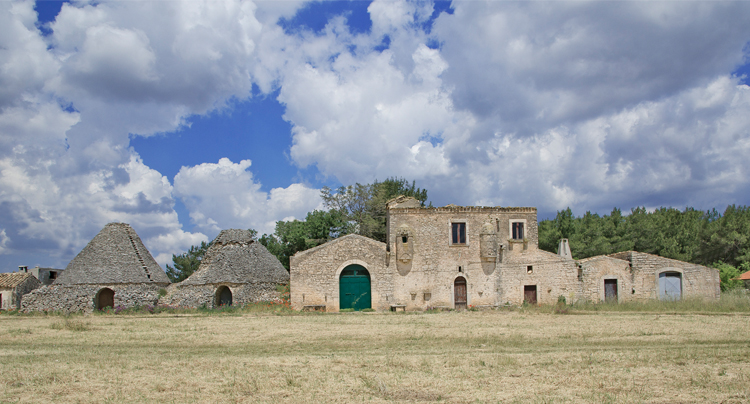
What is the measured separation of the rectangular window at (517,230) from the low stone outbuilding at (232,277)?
13.6m

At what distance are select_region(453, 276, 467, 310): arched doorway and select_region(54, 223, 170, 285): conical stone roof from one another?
670 inches

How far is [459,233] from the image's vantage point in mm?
27641

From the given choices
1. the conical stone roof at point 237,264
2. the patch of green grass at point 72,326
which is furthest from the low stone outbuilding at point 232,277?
the patch of green grass at point 72,326

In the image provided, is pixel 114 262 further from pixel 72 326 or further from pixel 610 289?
pixel 610 289

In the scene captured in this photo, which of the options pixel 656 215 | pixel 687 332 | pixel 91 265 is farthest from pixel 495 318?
pixel 656 215

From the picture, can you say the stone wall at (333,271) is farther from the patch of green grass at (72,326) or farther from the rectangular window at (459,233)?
the patch of green grass at (72,326)

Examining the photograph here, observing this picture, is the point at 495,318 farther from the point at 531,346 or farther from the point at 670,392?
the point at 670,392

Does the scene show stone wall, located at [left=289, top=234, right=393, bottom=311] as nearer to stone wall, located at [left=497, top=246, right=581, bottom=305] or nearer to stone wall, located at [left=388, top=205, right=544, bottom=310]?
stone wall, located at [left=388, top=205, right=544, bottom=310]

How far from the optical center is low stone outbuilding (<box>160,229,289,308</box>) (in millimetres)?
27031

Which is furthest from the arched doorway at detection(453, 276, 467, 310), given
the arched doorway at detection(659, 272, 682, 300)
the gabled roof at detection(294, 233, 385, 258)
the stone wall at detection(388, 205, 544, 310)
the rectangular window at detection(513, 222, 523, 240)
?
the arched doorway at detection(659, 272, 682, 300)

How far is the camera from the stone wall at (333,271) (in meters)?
26.2

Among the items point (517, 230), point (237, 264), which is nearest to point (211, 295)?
point (237, 264)

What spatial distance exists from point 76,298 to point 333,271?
13971 millimetres

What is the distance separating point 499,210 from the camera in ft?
91.4
